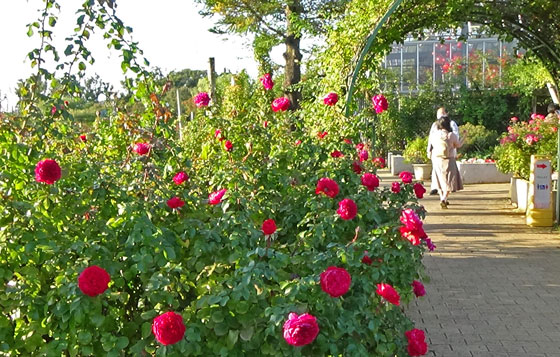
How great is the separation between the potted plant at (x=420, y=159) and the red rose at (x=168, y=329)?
13.9m

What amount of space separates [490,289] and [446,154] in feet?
14.8

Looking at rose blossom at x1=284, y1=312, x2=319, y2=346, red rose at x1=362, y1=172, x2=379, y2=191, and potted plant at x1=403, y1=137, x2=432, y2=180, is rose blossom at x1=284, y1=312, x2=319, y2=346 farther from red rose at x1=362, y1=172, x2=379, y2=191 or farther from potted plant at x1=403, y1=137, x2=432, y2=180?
potted plant at x1=403, y1=137, x2=432, y2=180

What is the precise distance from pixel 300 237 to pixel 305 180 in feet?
3.68

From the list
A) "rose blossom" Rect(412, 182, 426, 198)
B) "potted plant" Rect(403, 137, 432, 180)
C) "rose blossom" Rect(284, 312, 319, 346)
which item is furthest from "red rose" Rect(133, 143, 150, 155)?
"potted plant" Rect(403, 137, 432, 180)

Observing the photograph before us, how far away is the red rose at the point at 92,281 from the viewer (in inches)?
88.9

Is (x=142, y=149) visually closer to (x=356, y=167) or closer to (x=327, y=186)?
(x=327, y=186)

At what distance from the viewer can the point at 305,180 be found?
446 cm

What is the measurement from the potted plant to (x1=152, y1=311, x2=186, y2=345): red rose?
13937 millimetres

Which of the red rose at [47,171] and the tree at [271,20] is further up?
the tree at [271,20]

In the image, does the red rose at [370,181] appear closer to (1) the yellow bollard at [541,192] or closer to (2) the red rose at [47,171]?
(2) the red rose at [47,171]

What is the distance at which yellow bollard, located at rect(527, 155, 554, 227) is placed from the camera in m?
9.11

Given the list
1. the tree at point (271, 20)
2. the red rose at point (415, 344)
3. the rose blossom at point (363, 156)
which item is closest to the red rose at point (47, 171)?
the red rose at point (415, 344)

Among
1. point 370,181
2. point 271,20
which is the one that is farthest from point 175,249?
point 271,20

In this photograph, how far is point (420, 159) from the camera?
16.0 metres
